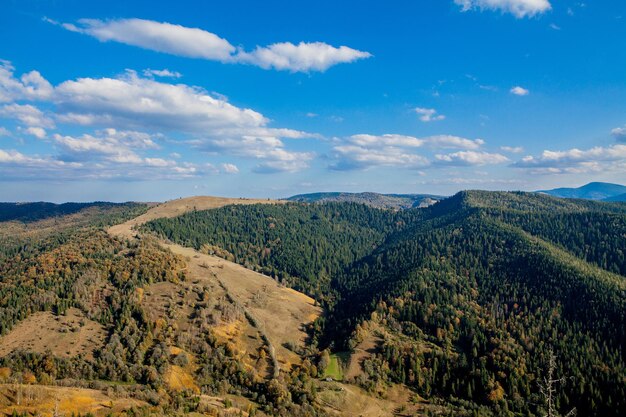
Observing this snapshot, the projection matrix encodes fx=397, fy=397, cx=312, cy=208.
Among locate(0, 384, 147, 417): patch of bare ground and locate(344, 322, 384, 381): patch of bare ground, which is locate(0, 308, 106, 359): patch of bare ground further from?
locate(344, 322, 384, 381): patch of bare ground

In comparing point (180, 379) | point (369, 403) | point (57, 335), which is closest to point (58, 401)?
point (180, 379)

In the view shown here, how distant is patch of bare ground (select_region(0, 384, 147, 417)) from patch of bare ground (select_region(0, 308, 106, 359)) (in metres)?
54.4

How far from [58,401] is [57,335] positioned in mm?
84652

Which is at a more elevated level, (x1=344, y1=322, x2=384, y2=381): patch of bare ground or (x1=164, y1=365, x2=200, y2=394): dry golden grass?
(x1=164, y1=365, x2=200, y2=394): dry golden grass

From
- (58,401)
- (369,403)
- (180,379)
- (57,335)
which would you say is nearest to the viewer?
(58,401)

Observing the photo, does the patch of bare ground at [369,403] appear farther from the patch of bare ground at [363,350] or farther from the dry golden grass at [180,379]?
the dry golden grass at [180,379]

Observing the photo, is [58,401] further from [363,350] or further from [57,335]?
[363,350]

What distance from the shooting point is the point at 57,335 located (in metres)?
152

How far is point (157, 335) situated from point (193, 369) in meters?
24.7

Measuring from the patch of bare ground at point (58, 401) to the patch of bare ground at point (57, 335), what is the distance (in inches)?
2143

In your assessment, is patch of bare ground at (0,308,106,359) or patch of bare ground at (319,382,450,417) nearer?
patch of bare ground at (319,382,450,417)

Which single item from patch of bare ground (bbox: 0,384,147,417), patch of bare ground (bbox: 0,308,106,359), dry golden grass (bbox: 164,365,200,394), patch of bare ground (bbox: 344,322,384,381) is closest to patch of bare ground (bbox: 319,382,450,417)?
patch of bare ground (bbox: 344,322,384,381)

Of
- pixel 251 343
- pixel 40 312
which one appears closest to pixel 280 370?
pixel 251 343

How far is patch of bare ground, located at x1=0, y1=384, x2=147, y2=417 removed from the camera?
8032cm
